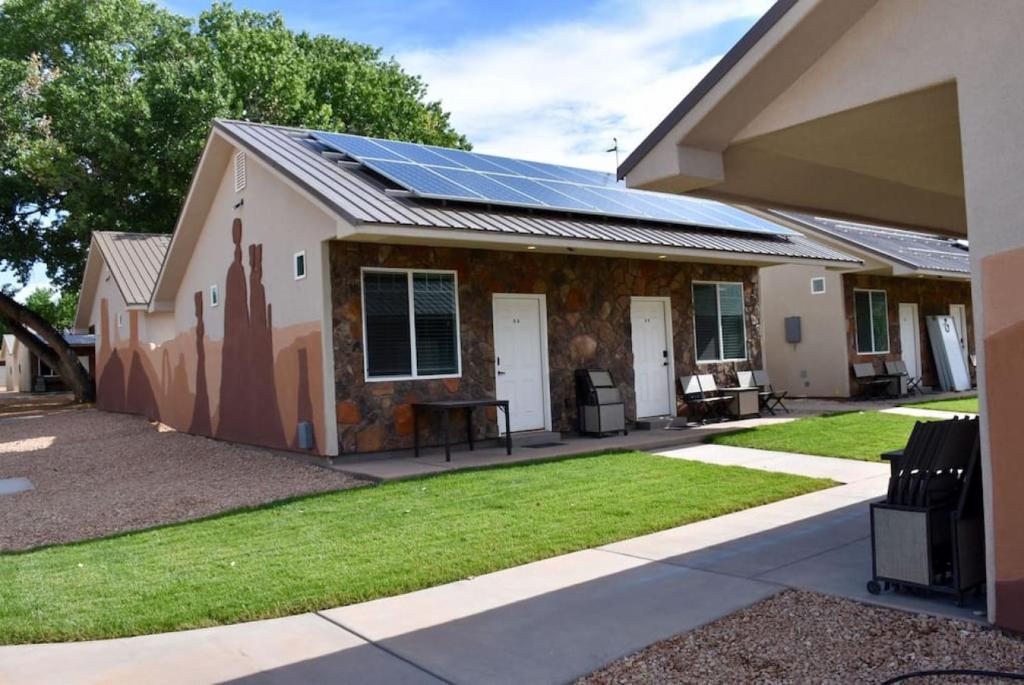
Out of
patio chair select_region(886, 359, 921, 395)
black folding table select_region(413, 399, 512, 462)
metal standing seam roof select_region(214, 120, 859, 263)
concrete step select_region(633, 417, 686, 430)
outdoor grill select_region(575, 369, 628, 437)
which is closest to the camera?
metal standing seam roof select_region(214, 120, 859, 263)

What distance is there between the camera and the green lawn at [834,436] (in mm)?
11812

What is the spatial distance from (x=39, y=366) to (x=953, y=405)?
39151 millimetres

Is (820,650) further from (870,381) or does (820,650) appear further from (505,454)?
(870,381)

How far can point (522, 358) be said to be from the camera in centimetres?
1341

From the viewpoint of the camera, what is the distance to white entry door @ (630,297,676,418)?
1494 cm

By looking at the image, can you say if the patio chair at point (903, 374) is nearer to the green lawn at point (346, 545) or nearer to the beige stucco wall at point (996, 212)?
the green lawn at point (346, 545)

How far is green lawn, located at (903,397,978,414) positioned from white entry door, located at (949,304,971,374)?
423cm

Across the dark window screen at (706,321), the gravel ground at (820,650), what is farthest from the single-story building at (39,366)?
the gravel ground at (820,650)

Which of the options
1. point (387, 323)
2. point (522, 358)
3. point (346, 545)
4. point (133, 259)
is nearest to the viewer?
point (346, 545)

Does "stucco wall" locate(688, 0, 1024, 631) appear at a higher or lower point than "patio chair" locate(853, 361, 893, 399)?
higher

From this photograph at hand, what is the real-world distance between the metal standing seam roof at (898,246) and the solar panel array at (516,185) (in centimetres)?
310

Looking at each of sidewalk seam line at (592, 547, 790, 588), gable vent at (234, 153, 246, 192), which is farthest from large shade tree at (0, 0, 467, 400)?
sidewalk seam line at (592, 547, 790, 588)

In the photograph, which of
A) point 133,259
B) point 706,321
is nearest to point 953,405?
point 706,321

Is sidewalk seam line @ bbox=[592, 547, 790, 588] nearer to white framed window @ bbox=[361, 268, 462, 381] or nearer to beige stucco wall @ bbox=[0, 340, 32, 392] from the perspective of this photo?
white framed window @ bbox=[361, 268, 462, 381]
